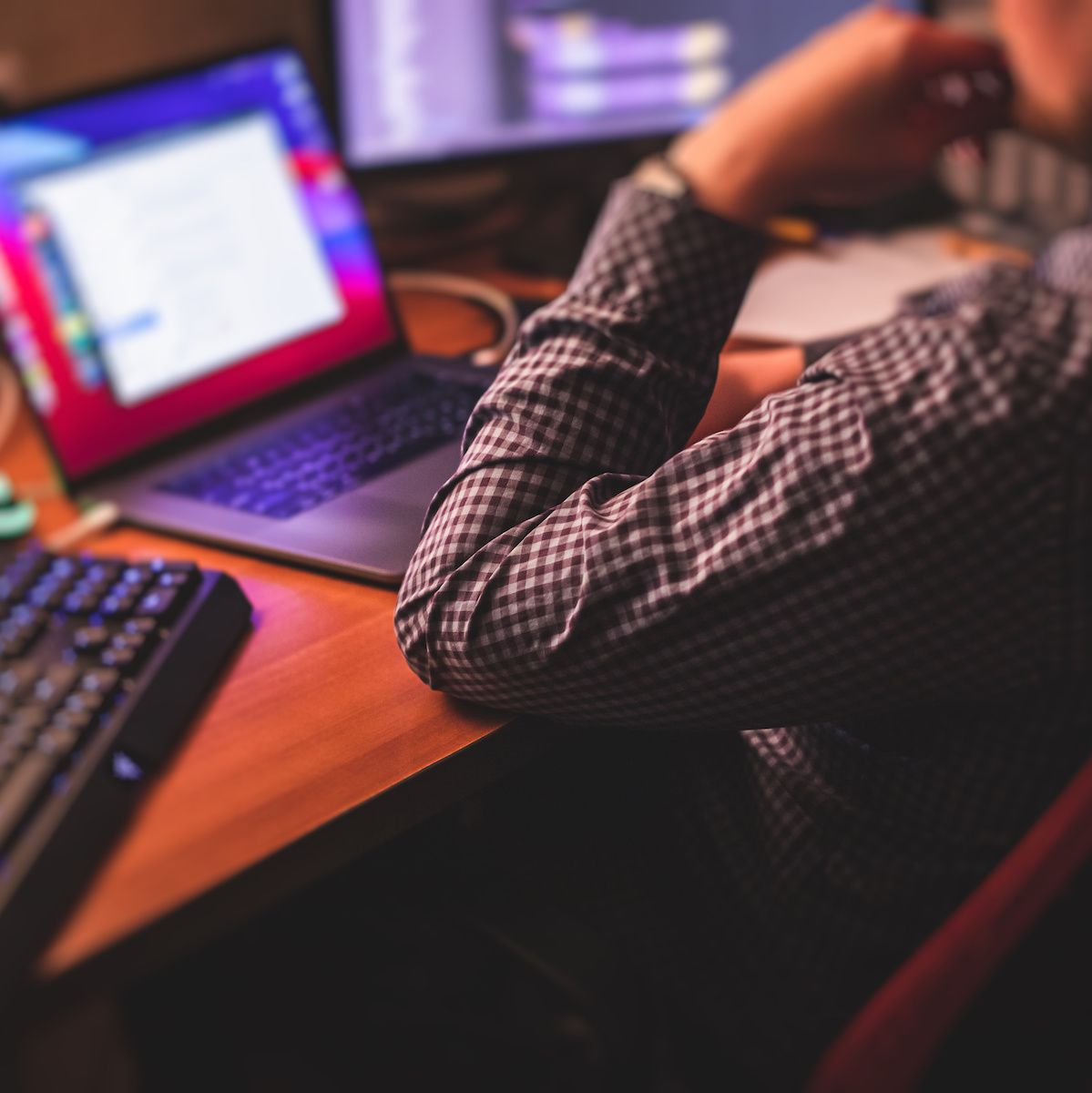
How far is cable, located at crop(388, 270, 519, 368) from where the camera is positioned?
931 millimetres

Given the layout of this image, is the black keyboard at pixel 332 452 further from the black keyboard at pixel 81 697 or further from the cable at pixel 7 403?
the cable at pixel 7 403

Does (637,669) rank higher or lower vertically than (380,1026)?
higher

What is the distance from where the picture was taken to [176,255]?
0.84 m

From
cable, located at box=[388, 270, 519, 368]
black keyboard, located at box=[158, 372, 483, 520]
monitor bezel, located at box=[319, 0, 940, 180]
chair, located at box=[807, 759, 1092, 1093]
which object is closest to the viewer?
chair, located at box=[807, 759, 1092, 1093]

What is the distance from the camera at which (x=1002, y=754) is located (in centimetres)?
60

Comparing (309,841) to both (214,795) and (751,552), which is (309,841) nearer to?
(214,795)

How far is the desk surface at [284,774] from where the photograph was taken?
460mm

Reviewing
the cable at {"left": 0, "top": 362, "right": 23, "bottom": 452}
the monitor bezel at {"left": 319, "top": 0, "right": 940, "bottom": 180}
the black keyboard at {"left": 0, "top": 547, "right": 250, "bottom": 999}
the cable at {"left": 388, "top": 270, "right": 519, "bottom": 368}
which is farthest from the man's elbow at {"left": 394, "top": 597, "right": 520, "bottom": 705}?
the monitor bezel at {"left": 319, "top": 0, "right": 940, "bottom": 180}

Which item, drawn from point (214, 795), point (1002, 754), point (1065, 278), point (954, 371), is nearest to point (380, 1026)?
point (214, 795)

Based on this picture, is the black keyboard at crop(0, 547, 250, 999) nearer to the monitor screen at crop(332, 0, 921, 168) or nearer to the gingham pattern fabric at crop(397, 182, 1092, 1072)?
the gingham pattern fabric at crop(397, 182, 1092, 1072)

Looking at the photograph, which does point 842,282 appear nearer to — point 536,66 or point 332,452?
point 536,66

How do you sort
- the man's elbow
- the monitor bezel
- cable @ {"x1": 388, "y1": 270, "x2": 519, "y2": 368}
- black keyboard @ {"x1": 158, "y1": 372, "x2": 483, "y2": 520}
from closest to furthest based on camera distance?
the man's elbow
black keyboard @ {"x1": 158, "y1": 372, "x2": 483, "y2": 520}
cable @ {"x1": 388, "y1": 270, "x2": 519, "y2": 368}
the monitor bezel

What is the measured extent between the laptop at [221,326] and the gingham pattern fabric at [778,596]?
13 centimetres

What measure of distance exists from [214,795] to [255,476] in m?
0.32
